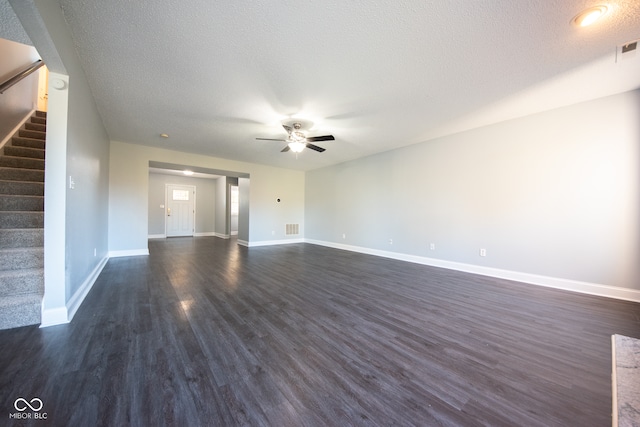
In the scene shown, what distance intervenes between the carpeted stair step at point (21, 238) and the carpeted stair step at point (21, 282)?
308 millimetres

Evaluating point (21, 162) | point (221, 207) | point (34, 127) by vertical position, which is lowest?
point (221, 207)

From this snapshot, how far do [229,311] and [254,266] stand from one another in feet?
6.92

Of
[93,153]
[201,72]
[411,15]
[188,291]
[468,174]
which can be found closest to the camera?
[411,15]

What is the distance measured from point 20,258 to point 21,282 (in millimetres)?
289

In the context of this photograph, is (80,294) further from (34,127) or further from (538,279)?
(538,279)

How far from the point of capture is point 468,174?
4285 mm

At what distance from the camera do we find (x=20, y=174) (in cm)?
296

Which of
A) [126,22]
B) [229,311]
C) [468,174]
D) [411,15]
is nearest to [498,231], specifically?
[468,174]

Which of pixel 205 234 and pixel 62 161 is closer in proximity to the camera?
pixel 62 161

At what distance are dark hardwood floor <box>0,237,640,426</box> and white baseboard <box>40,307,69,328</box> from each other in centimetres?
8

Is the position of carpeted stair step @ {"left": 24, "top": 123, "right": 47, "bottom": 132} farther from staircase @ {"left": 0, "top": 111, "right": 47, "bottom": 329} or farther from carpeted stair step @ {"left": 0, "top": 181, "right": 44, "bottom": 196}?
carpeted stair step @ {"left": 0, "top": 181, "right": 44, "bottom": 196}

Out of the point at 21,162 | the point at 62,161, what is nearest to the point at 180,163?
the point at 21,162

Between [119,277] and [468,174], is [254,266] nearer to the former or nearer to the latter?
[119,277]

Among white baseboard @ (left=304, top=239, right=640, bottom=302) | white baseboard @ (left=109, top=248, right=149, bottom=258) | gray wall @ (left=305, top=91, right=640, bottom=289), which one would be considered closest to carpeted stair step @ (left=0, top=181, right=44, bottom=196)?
white baseboard @ (left=109, top=248, right=149, bottom=258)
